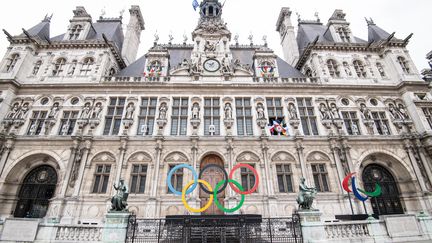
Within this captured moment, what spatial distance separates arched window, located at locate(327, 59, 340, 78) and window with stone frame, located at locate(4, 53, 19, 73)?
102 ft

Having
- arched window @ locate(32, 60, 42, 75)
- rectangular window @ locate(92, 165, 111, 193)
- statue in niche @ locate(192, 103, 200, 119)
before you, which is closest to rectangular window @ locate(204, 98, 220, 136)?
statue in niche @ locate(192, 103, 200, 119)

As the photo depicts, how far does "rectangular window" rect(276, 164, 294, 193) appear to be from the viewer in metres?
16.2

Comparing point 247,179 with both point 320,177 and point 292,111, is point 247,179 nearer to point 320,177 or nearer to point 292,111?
point 320,177

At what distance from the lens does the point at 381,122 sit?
18859 millimetres

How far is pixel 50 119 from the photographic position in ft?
58.5

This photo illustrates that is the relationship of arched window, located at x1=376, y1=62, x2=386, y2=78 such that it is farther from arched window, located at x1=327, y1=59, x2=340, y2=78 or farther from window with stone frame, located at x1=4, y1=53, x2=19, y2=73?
window with stone frame, located at x1=4, y1=53, x2=19, y2=73

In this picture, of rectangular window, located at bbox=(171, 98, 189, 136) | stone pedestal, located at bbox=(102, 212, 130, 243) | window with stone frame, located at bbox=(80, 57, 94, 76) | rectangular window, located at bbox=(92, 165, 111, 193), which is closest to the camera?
stone pedestal, located at bbox=(102, 212, 130, 243)

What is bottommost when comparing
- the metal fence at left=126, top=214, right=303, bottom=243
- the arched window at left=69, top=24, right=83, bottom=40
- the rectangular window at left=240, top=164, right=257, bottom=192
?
the metal fence at left=126, top=214, right=303, bottom=243

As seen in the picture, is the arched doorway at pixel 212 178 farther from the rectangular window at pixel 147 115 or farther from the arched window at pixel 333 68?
the arched window at pixel 333 68

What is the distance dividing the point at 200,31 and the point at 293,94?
11901mm

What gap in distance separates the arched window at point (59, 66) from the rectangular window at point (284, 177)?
22.5m

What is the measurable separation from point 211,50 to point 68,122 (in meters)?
14.9

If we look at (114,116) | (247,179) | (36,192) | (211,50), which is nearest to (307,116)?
(247,179)

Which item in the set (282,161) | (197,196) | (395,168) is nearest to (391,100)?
(395,168)
